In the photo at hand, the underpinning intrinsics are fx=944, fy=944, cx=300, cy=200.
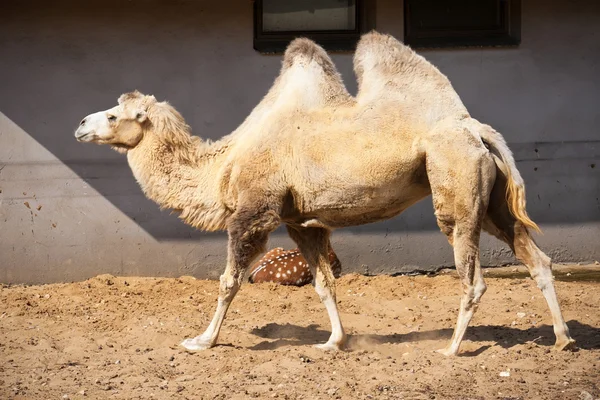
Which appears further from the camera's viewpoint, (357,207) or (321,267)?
(321,267)

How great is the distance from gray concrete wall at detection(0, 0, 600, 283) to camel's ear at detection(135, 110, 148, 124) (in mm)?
2290

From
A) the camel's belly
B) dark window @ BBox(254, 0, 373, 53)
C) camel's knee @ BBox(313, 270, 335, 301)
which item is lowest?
camel's knee @ BBox(313, 270, 335, 301)

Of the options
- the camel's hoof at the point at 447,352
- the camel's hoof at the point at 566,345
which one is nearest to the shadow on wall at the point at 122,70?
the camel's hoof at the point at 447,352

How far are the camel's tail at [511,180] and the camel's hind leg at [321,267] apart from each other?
1465mm

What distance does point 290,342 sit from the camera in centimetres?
733

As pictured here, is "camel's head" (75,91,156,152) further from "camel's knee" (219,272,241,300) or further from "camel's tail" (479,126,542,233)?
"camel's tail" (479,126,542,233)

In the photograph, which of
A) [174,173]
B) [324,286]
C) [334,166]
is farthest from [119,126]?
[324,286]

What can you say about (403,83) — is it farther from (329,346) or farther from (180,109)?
(180,109)

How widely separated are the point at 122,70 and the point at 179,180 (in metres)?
2.62

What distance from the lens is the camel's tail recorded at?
6.57m

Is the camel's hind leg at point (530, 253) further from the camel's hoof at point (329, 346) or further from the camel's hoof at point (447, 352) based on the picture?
the camel's hoof at point (329, 346)

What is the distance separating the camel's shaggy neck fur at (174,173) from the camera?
23.2 ft

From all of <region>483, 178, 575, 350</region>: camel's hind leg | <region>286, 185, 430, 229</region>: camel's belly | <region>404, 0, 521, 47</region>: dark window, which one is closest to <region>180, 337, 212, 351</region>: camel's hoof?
<region>286, 185, 430, 229</region>: camel's belly

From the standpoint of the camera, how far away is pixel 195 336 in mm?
7402
